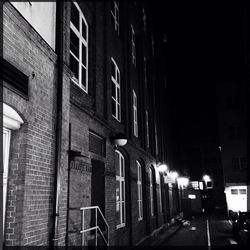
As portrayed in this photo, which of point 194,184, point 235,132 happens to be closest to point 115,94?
point 235,132

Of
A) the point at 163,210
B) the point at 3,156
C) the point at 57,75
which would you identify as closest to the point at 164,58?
the point at 163,210

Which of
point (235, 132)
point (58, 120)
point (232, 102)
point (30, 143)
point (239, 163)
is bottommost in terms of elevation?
point (30, 143)

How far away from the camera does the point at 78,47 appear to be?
8172mm

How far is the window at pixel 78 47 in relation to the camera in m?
7.84

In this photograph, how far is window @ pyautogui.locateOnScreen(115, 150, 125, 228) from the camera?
35.7 feet

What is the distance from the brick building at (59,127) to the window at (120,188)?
0.13 feet

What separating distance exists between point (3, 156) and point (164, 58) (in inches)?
1096

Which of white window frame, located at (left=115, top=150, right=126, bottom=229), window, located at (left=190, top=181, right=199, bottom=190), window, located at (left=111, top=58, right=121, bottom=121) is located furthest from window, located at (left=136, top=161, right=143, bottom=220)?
window, located at (left=190, top=181, right=199, bottom=190)

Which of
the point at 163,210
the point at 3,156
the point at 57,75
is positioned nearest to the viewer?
the point at 3,156

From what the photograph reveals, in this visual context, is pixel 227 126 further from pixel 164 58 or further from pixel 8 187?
pixel 8 187

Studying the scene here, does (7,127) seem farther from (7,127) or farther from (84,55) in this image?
(84,55)

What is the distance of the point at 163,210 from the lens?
20250 millimetres

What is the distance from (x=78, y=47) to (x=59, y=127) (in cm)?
340

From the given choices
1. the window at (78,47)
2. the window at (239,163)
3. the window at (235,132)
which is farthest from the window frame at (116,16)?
the window at (239,163)
